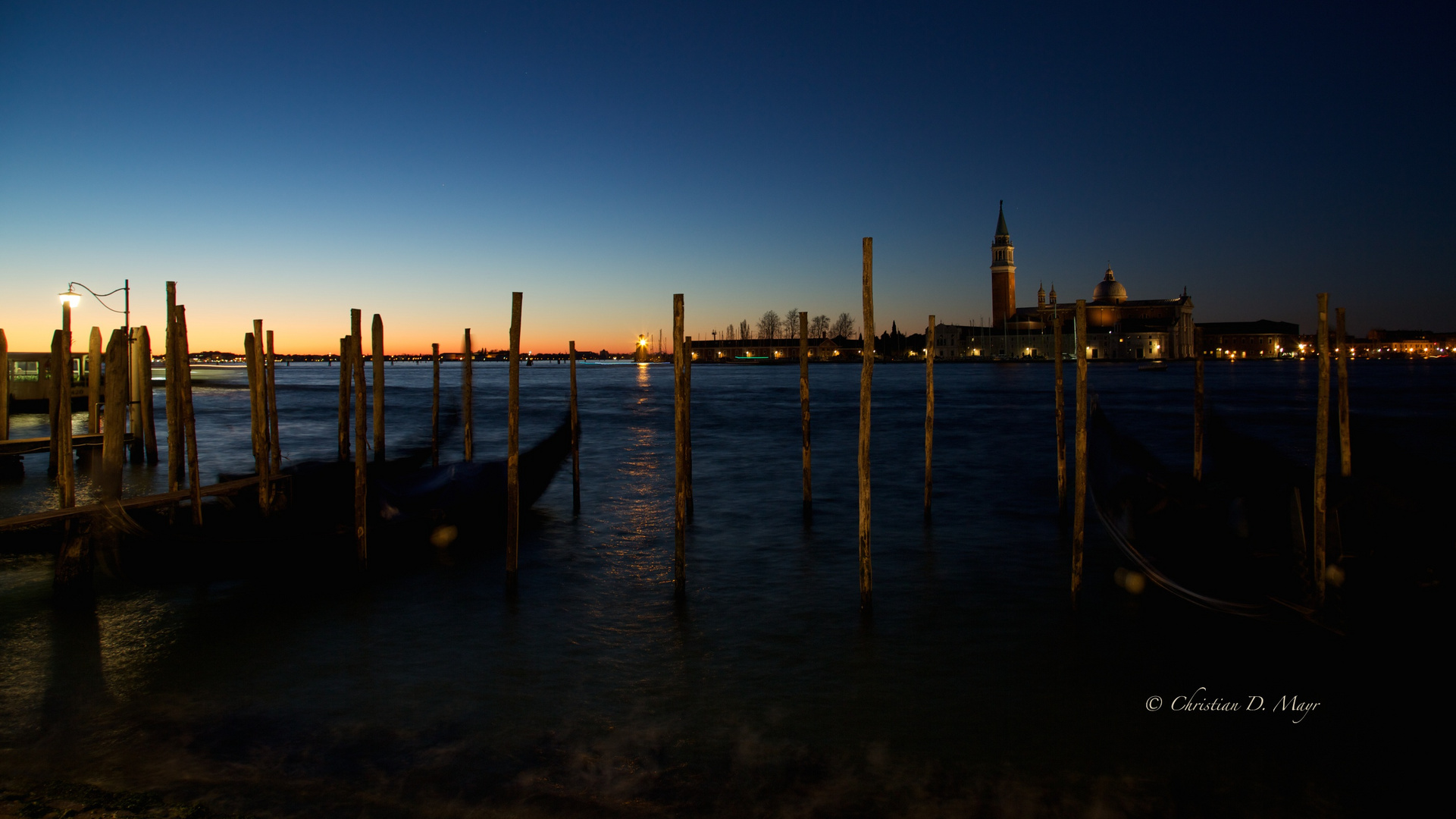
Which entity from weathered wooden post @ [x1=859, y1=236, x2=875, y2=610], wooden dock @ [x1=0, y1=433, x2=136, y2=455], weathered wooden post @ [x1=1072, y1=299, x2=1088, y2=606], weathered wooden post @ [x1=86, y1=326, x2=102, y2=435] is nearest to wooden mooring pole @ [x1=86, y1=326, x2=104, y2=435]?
weathered wooden post @ [x1=86, y1=326, x2=102, y2=435]

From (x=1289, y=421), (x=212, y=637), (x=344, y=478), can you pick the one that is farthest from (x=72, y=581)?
(x=1289, y=421)

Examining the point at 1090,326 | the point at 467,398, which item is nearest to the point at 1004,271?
the point at 1090,326

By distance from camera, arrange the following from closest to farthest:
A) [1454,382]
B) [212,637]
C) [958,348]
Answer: [212,637]
[1454,382]
[958,348]

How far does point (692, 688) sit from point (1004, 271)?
3405 inches

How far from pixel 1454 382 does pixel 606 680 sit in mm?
55026

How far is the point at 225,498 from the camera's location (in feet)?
21.7

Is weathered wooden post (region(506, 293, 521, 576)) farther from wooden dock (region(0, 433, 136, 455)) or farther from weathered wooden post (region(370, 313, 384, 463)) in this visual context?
wooden dock (region(0, 433, 136, 455))

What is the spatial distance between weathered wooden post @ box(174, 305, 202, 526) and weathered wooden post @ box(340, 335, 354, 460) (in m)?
1.13

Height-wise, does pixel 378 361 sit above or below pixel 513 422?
above

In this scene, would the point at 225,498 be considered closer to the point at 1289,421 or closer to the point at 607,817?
the point at 607,817

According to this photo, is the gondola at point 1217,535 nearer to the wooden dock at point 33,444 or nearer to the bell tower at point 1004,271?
the wooden dock at point 33,444

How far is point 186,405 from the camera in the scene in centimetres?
669

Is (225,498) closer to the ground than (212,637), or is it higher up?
higher up

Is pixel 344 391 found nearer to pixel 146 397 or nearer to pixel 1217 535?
pixel 146 397
